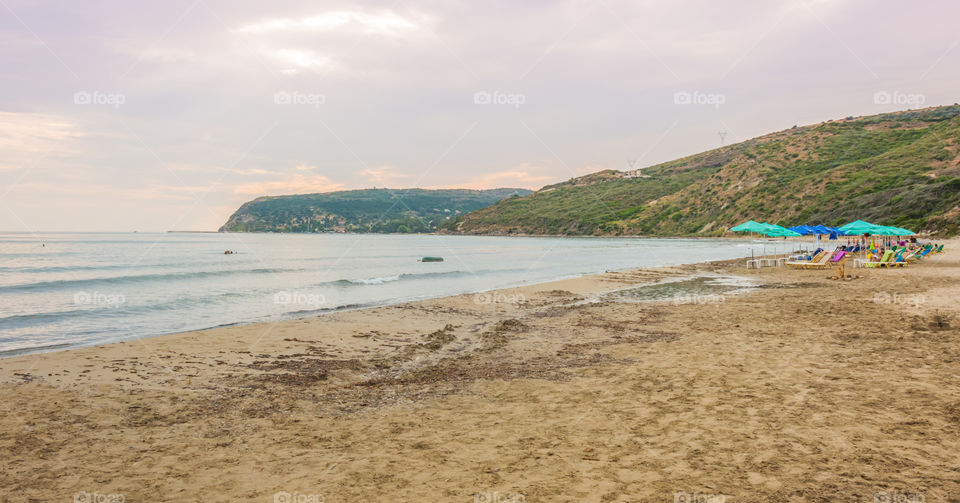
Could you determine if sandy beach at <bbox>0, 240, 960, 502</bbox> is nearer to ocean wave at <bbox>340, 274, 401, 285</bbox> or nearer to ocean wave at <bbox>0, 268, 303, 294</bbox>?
ocean wave at <bbox>340, 274, 401, 285</bbox>

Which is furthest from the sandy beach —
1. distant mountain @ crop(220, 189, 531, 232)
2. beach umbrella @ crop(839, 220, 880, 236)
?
distant mountain @ crop(220, 189, 531, 232)

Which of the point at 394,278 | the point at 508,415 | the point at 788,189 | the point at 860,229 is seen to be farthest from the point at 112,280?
the point at 788,189

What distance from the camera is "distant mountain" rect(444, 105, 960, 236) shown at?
5619 centimetres

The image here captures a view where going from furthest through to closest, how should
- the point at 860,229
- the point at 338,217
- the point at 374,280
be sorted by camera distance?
the point at 338,217, the point at 374,280, the point at 860,229

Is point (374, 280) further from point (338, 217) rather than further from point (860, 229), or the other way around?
point (338, 217)

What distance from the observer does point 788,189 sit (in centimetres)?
7700

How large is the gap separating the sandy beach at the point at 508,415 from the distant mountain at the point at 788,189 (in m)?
50.5

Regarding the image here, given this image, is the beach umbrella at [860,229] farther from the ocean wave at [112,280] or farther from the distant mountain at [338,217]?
the distant mountain at [338,217]

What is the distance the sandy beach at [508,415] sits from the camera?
13.3ft

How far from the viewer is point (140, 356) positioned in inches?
378

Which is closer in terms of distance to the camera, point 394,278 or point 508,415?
point 508,415

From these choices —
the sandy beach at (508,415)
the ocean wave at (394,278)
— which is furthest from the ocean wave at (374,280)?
the sandy beach at (508,415)

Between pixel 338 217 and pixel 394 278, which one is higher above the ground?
pixel 338 217

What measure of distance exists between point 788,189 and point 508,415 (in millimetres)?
85145
